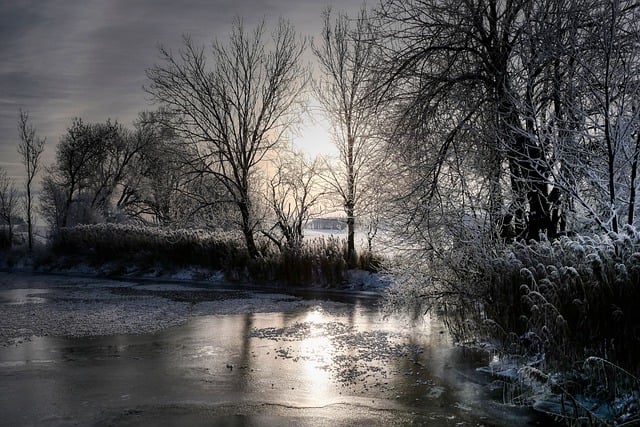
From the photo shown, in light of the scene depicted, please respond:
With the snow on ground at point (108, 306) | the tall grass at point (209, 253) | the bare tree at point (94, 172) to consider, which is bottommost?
the snow on ground at point (108, 306)

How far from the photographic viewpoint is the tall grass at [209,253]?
18.8 meters

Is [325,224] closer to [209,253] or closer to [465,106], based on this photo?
[209,253]

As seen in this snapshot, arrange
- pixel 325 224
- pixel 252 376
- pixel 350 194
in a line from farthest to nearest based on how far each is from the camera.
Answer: pixel 325 224 → pixel 350 194 → pixel 252 376

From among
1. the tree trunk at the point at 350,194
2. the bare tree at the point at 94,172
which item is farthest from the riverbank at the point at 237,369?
the bare tree at the point at 94,172

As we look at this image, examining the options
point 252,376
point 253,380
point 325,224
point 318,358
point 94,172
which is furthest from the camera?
point 94,172

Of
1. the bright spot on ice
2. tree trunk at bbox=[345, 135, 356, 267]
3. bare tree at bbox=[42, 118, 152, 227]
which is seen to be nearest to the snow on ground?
the bright spot on ice

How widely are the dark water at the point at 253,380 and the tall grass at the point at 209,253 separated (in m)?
5.48

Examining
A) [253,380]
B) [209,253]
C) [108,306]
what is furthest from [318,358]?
[209,253]

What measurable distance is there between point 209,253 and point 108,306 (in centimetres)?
768

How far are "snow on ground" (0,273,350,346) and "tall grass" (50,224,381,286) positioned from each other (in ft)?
7.48

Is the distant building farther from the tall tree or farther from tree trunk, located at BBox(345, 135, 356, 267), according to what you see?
the tall tree

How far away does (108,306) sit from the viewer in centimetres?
1418

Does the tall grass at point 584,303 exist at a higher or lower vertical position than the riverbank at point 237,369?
higher

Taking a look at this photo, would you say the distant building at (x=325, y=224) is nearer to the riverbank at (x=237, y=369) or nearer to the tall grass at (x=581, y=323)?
the riverbank at (x=237, y=369)
